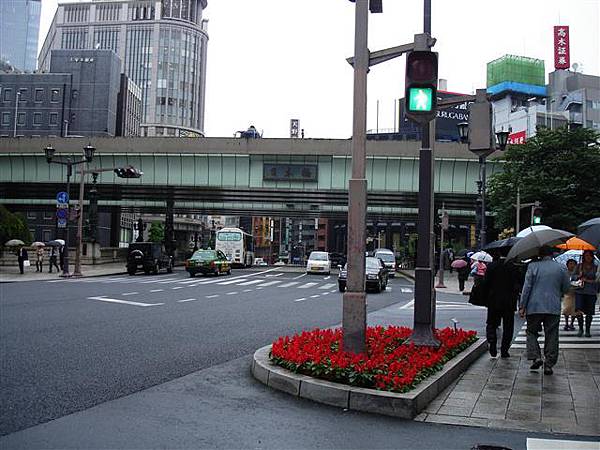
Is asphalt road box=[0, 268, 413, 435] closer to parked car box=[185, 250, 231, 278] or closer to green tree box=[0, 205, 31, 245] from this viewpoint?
parked car box=[185, 250, 231, 278]

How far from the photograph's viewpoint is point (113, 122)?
102 meters

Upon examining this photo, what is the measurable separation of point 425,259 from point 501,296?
1.44 meters

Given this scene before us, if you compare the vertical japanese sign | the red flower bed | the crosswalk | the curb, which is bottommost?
the crosswalk

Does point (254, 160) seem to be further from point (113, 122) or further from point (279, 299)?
point (113, 122)

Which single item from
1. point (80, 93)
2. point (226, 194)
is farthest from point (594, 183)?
point (80, 93)

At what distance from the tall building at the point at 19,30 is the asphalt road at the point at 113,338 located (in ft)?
557

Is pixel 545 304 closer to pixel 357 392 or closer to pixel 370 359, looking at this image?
pixel 370 359

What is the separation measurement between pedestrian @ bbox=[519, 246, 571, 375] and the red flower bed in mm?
1107

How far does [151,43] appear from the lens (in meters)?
153

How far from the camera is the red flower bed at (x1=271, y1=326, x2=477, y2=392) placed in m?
6.45

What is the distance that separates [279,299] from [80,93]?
3387 inches

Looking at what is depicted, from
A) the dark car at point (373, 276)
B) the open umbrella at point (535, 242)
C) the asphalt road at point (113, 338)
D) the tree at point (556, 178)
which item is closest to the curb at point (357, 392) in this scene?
the asphalt road at point (113, 338)

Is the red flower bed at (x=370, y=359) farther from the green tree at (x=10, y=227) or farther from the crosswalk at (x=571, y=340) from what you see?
the green tree at (x=10, y=227)

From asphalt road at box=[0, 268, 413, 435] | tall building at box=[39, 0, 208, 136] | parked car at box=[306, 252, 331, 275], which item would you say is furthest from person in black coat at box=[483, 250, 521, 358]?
tall building at box=[39, 0, 208, 136]
